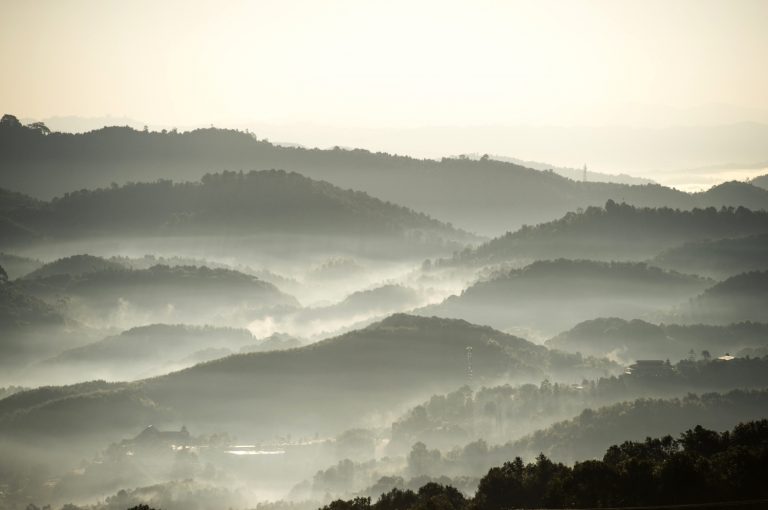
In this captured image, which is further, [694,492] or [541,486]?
[541,486]

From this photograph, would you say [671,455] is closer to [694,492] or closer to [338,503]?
[694,492]

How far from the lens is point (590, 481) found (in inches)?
7279

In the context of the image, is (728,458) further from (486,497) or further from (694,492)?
(486,497)

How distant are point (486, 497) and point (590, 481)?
57.8 feet

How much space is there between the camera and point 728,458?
183 m

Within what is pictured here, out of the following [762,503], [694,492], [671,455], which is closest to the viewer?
[762,503]

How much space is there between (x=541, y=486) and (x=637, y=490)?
18833mm

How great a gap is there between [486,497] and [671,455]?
23627mm

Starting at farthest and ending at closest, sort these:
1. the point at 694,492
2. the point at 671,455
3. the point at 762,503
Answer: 1. the point at 671,455
2. the point at 694,492
3. the point at 762,503

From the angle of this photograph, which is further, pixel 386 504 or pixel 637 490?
pixel 386 504

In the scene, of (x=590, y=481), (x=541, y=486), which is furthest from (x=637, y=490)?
(x=541, y=486)

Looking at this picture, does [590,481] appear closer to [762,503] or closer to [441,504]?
[441,504]

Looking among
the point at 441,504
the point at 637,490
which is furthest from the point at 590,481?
the point at 441,504

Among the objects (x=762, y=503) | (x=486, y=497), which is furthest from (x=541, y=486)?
(x=762, y=503)
